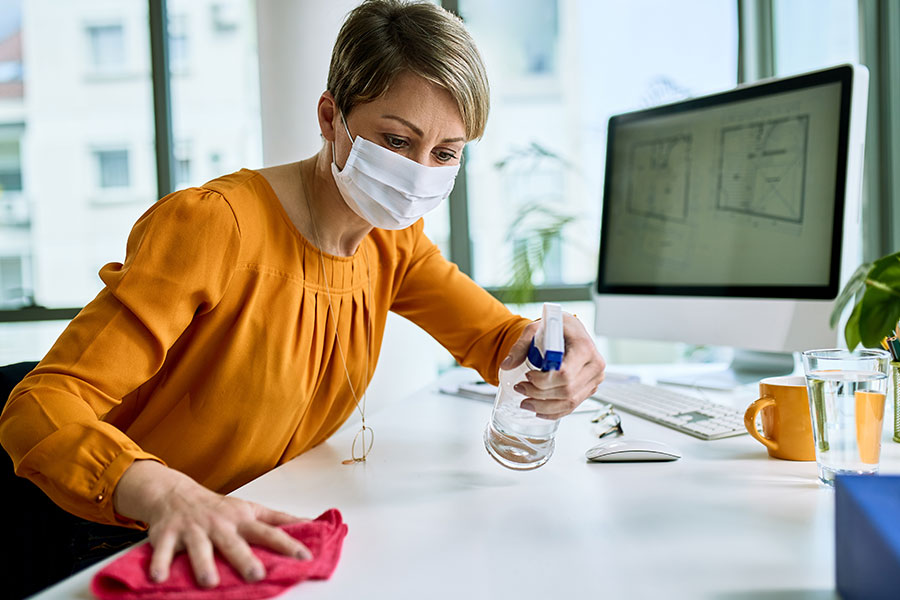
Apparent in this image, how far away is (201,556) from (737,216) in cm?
118

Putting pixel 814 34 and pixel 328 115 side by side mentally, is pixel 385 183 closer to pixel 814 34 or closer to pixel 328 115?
pixel 328 115

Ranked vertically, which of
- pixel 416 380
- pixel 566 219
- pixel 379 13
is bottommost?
pixel 416 380

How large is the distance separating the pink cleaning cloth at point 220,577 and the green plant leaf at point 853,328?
0.64 meters

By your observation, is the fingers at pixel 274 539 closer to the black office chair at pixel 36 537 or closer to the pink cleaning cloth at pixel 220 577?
the pink cleaning cloth at pixel 220 577

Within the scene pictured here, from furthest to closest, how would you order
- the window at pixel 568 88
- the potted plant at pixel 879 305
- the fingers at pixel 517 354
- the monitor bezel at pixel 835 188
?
1. the window at pixel 568 88
2. the monitor bezel at pixel 835 188
3. the fingers at pixel 517 354
4. the potted plant at pixel 879 305

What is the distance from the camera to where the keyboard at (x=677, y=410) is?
41.4 inches

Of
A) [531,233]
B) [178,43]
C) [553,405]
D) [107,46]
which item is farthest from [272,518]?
[107,46]

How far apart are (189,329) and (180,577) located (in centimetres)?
50

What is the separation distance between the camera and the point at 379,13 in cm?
108

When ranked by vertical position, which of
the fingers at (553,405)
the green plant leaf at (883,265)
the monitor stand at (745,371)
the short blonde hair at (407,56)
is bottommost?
the monitor stand at (745,371)

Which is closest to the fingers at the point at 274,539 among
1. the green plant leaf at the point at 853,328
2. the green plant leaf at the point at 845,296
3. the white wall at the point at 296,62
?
the green plant leaf at the point at 853,328

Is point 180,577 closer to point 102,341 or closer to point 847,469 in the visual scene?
point 102,341

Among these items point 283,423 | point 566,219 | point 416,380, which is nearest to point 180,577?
point 283,423

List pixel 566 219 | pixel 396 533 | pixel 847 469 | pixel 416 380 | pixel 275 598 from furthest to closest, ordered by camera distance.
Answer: pixel 566 219 < pixel 416 380 < pixel 847 469 < pixel 396 533 < pixel 275 598
